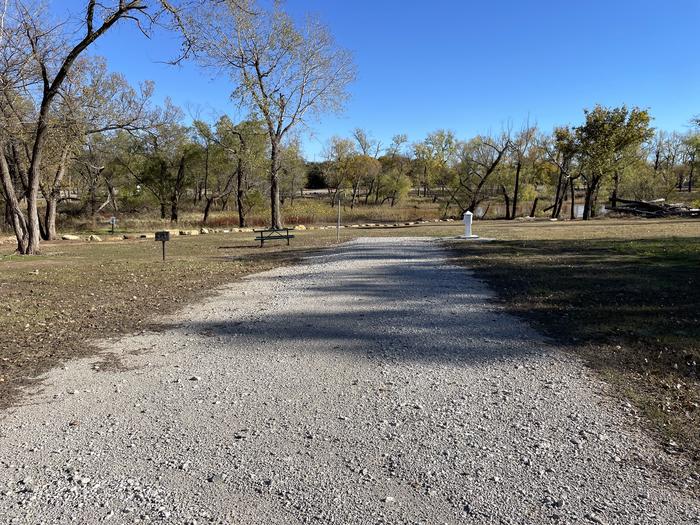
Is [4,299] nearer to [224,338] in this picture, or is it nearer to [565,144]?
[224,338]

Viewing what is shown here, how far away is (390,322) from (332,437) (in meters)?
3.01

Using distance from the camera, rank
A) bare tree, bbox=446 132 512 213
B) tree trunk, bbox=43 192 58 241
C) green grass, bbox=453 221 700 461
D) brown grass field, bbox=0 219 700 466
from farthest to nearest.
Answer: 1. bare tree, bbox=446 132 512 213
2. tree trunk, bbox=43 192 58 241
3. brown grass field, bbox=0 219 700 466
4. green grass, bbox=453 221 700 461

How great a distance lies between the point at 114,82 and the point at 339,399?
26885 millimetres

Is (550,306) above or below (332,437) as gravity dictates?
above

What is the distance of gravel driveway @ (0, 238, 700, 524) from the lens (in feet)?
7.96

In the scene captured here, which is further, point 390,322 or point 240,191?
point 240,191

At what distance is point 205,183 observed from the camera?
41625 millimetres

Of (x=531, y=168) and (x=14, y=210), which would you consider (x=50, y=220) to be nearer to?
(x=14, y=210)

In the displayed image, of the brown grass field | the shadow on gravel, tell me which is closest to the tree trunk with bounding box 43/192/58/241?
the brown grass field

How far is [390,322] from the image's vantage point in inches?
239

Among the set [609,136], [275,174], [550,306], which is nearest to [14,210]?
[275,174]

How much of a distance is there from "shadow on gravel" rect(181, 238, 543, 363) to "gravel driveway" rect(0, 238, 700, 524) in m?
0.05

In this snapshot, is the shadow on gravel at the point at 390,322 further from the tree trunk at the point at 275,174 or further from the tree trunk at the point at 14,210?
the tree trunk at the point at 275,174

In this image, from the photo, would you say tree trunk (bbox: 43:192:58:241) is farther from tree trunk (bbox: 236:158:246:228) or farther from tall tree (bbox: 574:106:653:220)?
tall tree (bbox: 574:106:653:220)
